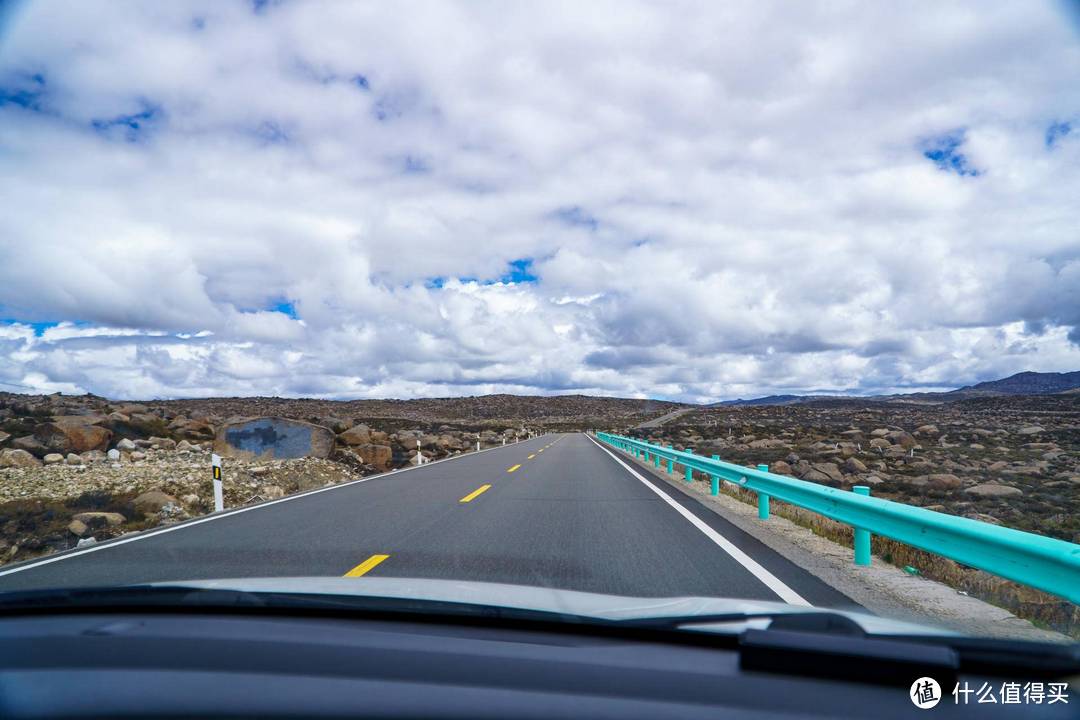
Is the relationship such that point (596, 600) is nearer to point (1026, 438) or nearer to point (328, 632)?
point (328, 632)

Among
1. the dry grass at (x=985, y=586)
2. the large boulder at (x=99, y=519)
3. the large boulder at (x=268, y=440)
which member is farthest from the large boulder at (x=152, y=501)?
the dry grass at (x=985, y=586)

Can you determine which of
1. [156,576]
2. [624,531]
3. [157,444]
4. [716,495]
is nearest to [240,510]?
[156,576]

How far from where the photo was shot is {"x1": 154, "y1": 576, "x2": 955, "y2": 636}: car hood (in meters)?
2.84

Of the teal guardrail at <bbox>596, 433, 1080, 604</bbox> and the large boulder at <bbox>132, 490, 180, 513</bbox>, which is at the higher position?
A: the teal guardrail at <bbox>596, 433, 1080, 604</bbox>

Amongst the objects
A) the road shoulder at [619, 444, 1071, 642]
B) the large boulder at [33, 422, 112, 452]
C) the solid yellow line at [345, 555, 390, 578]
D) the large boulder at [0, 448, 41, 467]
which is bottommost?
the road shoulder at [619, 444, 1071, 642]

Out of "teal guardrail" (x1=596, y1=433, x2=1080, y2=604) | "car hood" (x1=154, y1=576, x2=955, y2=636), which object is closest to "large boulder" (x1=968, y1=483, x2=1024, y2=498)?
"teal guardrail" (x1=596, y1=433, x2=1080, y2=604)

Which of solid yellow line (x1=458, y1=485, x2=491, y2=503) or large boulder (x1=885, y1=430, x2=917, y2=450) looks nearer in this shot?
solid yellow line (x1=458, y1=485, x2=491, y2=503)

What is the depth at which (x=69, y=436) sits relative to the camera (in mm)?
20375

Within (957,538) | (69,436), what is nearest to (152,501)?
(69,436)

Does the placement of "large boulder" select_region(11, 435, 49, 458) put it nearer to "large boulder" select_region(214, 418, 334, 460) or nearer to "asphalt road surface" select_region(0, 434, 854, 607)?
"large boulder" select_region(214, 418, 334, 460)

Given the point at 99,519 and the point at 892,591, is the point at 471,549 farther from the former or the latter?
the point at 99,519

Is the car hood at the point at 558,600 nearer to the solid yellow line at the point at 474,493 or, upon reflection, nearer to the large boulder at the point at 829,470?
the solid yellow line at the point at 474,493

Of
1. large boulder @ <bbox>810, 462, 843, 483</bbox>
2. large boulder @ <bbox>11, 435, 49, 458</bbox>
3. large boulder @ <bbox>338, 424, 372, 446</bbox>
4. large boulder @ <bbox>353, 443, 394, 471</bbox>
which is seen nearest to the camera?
large boulder @ <bbox>11, 435, 49, 458</bbox>

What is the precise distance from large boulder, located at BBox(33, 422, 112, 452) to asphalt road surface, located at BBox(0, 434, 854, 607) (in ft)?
36.6
